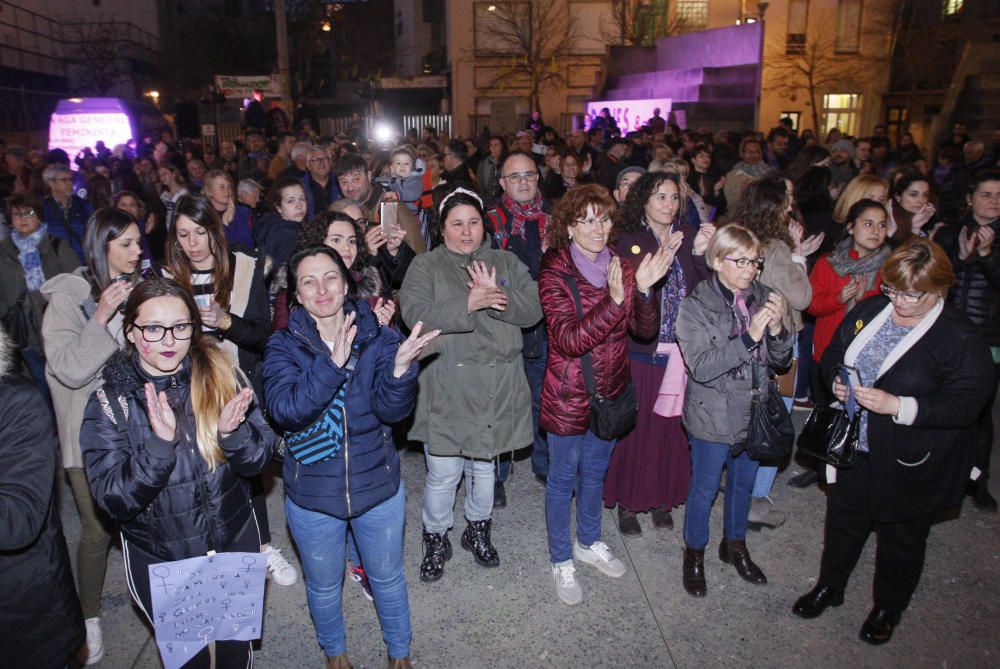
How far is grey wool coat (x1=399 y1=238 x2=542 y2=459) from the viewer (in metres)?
3.80

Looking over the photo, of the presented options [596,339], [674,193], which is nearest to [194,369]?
[596,339]

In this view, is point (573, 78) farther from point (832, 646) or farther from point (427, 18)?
point (832, 646)

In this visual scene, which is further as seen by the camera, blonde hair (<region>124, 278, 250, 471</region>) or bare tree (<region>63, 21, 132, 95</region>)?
bare tree (<region>63, 21, 132, 95</region>)

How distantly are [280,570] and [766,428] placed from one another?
2922 mm

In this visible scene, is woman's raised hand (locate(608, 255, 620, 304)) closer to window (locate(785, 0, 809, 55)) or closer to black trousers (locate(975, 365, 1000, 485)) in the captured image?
black trousers (locate(975, 365, 1000, 485))

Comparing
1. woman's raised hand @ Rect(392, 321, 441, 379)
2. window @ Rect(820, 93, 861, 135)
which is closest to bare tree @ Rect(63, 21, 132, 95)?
window @ Rect(820, 93, 861, 135)

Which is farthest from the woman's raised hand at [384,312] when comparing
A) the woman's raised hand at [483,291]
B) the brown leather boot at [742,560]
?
the brown leather boot at [742,560]

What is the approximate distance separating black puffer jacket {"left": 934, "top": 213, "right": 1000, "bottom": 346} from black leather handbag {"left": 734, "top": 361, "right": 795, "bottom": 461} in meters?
1.96

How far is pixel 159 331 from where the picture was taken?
263cm

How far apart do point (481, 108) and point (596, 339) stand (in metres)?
28.4

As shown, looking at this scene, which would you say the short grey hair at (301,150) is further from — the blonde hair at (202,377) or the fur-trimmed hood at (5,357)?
the fur-trimmed hood at (5,357)

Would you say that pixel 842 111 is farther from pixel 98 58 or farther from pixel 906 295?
pixel 98 58

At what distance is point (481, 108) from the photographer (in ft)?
98.4

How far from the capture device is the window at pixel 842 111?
2652 centimetres
